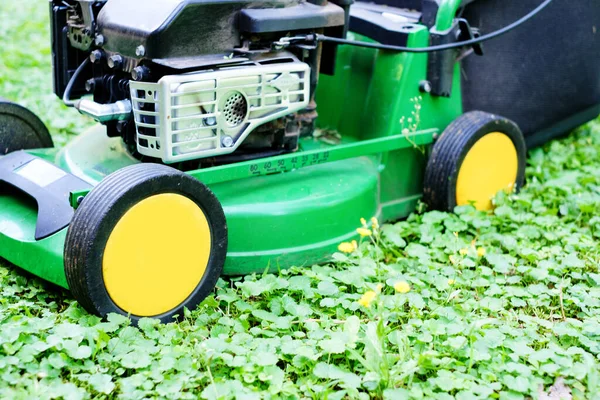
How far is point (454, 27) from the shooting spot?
2521 millimetres

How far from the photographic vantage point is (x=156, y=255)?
1868 millimetres

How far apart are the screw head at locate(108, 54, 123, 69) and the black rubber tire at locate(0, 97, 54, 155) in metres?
0.46

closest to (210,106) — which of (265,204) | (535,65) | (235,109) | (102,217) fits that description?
(235,109)

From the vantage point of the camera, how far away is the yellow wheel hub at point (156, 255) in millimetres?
1799

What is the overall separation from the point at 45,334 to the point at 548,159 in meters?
2.16

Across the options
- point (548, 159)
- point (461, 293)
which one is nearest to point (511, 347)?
point (461, 293)

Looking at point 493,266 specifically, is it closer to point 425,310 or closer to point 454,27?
point 425,310

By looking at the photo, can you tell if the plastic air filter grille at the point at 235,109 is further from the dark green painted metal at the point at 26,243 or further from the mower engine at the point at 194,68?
the dark green painted metal at the point at 26,243

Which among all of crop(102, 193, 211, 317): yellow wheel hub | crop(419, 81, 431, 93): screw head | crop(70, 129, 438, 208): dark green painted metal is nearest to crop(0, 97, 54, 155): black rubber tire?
crop(70, 129, 438, 208): dark green painted metal

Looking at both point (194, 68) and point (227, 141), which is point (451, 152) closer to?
point (227, 141)

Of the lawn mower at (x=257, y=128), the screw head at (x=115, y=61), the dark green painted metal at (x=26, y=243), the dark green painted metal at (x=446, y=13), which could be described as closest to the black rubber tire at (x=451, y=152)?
the lawn mower at (x=257, y=128)

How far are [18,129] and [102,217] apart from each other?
815mm

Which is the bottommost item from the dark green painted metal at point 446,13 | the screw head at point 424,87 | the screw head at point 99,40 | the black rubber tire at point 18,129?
the black rubber tire at point 18,129

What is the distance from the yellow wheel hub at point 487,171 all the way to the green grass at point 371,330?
92 mm
